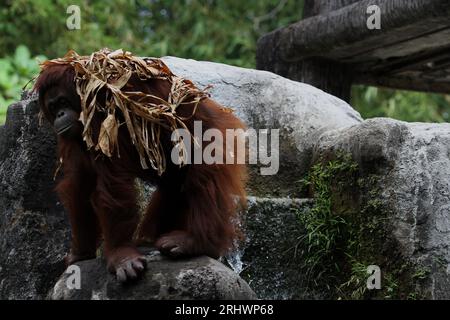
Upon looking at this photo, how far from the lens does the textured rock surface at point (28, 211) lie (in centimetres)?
388

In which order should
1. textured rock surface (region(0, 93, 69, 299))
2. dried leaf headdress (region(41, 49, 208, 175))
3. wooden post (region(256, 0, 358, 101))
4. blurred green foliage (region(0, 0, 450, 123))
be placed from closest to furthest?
1. dried leaf headdress (region(41, 49, 208, 175))
2. textured rock surface (region(0, 93, 69, 299))
3. wooden post (region(256, 0, 358, 101))
4. blurred green foliage (region(0, 0, 450, 123))

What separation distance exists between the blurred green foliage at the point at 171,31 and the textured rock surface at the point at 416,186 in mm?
5210

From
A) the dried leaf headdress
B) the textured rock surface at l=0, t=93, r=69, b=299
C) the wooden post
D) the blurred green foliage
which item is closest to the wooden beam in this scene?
the wooden post

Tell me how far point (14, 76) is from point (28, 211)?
2.82 m

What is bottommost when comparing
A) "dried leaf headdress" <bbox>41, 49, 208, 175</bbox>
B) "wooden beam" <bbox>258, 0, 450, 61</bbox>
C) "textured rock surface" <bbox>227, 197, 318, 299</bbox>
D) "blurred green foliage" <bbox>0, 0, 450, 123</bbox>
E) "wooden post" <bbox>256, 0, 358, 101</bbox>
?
"textured rock surface" <bbox>227, 197, 318, 299</bbox>

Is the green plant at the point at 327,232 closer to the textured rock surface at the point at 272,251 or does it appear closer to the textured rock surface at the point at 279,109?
the textured rock surface at the point at 272,251

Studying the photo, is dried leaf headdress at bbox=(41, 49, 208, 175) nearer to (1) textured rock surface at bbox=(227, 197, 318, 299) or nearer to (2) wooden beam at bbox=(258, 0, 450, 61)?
(1) textured rock surface at bbox=(227, 197, 318, 299)

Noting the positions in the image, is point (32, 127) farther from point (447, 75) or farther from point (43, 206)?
point (447, 75)

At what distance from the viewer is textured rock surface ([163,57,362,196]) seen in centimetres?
454

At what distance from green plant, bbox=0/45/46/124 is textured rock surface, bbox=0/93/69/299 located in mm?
1988

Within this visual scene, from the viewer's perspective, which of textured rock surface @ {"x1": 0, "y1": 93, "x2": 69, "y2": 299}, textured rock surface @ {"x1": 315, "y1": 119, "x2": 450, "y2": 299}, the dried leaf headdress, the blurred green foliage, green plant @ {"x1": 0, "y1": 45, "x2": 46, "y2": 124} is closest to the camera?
the dried leaf headdress

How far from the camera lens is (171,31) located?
34.9 feet

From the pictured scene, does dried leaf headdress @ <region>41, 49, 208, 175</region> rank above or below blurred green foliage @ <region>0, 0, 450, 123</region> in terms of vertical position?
below

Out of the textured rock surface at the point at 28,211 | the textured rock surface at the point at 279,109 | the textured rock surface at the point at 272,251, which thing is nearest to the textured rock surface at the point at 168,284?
the textured rock surface at the point at 28,211
